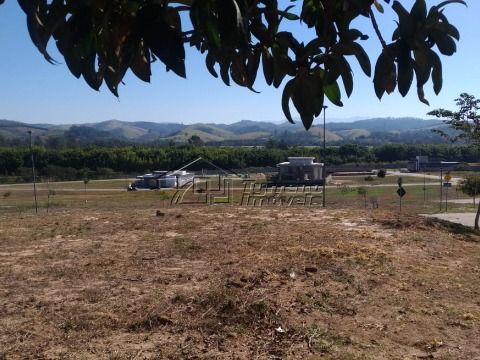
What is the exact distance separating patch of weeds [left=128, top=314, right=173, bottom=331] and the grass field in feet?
0.04

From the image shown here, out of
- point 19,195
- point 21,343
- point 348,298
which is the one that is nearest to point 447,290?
point 348,298

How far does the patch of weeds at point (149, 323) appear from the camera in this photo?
3.70 m

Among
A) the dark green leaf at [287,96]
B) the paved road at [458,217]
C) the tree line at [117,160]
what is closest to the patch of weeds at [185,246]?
the dark green leaf at [287,96]

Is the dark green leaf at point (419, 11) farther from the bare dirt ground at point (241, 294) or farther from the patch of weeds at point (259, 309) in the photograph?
the patch of weeds at point (259, 309)

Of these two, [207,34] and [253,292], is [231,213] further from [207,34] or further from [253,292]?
[207,34]

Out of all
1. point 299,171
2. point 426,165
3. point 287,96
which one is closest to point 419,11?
point 287,96

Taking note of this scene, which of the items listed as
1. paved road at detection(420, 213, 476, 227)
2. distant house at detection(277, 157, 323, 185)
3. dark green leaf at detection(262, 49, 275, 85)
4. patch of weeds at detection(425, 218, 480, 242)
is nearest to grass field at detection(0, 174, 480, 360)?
patch of weeds at detection(425, 218, 480, 242)

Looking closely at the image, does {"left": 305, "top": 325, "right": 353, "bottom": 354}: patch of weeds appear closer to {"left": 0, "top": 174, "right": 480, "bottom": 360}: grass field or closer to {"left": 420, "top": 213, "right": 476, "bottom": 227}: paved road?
{"left": 0, "top": 174, "right": 480, "bottom": 360}: grass field

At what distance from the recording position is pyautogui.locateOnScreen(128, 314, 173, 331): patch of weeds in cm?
370

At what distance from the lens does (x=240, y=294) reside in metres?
4.36

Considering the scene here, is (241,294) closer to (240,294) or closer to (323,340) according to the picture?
(240,294)

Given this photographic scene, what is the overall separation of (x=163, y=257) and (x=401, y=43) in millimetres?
5868

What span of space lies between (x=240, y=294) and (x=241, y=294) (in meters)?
0.01

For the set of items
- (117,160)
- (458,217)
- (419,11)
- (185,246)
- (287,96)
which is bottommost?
(458,217)
